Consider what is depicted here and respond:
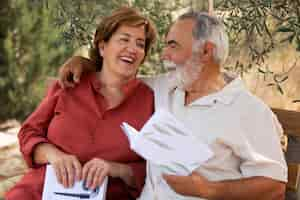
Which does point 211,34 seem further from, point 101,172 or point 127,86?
point 101,172

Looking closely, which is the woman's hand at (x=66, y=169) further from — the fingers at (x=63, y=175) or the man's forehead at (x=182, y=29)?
the man's forehead at (x=182, y=29)

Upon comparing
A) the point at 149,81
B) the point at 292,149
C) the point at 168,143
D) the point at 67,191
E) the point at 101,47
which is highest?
the point at 101,47

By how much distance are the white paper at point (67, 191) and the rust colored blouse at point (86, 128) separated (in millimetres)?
161

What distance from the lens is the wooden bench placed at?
6.79ft

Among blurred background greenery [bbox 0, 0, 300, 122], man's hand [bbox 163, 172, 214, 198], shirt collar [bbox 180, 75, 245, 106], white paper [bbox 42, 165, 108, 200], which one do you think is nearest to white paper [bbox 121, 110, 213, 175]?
man's hand [bbox 163, 172, 214, 198]

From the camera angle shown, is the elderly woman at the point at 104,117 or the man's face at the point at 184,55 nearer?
the man's face at the point at 184,55

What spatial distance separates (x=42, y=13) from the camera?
543 cm

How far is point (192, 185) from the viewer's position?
1.82 metres

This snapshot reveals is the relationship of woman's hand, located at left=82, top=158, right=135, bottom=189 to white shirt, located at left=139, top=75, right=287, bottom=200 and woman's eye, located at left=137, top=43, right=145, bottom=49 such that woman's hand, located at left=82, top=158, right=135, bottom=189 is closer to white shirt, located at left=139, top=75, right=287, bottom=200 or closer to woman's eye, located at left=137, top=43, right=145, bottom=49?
white shirt, located at left=139, top=75, right=287, bottom=200

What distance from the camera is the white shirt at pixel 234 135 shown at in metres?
1.82

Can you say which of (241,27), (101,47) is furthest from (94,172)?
(241,27)

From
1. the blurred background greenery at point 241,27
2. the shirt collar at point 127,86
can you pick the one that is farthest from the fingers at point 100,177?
the blurred background greenery at point 241,27

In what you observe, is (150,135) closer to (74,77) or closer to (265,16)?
(74,77)

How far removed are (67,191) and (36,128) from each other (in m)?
0.34
